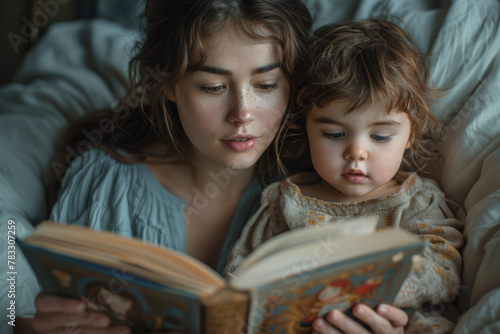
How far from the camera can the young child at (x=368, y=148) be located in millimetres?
1047

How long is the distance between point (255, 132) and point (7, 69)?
1878 millimetres

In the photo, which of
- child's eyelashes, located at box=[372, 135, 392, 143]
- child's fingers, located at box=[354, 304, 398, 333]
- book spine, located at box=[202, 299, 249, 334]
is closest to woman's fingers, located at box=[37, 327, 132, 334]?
book spine, located at box=[202, 299, 249, 334]

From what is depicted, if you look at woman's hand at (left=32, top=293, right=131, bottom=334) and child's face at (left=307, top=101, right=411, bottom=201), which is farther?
child's face at (left=307, top=101, right=411, bottom=201)

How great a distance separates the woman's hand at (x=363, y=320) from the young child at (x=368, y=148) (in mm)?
78

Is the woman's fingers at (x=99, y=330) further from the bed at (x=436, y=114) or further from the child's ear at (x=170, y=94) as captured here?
the child's ear at (x=170, y=94)

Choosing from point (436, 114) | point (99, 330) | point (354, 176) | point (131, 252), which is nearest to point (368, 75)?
point (354, 176)

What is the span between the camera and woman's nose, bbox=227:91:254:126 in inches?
42.6

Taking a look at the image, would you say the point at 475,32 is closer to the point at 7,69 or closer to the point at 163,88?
the point at 163,88

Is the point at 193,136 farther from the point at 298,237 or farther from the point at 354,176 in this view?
the point at 298,237

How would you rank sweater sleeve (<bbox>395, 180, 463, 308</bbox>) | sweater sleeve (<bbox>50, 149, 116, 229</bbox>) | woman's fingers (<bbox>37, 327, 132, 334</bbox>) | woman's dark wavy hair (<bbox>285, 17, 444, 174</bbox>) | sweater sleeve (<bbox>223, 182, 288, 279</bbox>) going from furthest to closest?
sweater sleeve (<bbox>50, 149, 116, 229</bbox>) < sweater sleeve (<bbox>223, 182, 288, 279</bbox>) < woman's dark wavy hair (<bbox>285, 17, 444, 174</bbox>) < sweater sleeve (<bbox>395, 180, 463, 308</bbox>) < woman's fingers (<bbox>37, 327, 132, 334</bbox>)

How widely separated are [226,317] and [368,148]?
532mm

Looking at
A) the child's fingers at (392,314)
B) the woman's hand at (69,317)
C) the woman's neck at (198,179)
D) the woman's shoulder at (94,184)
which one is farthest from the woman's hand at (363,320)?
the woman's shoulder at (94,184)

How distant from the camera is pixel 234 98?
1.10 meters

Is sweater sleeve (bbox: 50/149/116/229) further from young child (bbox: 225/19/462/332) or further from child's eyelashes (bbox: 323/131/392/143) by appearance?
child's eyelashes (bbox: 323/131/392/143)
